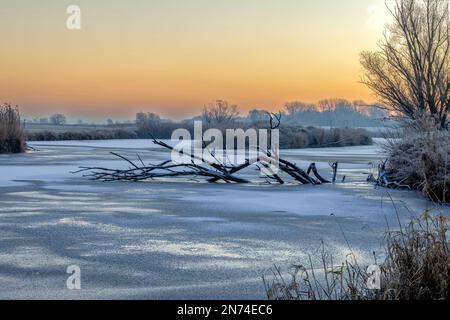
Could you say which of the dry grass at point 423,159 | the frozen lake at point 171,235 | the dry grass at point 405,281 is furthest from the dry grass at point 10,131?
the dry grass at point 405,281

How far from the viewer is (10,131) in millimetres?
25047

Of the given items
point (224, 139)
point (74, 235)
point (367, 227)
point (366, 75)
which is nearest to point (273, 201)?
point (367, 227)

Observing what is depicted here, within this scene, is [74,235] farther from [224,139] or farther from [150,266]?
[224,139]

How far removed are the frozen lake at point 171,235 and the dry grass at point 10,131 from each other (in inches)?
557

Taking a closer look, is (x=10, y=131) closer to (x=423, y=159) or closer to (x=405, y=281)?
(x=423, y=159)

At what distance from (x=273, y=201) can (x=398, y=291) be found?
6.20 meters

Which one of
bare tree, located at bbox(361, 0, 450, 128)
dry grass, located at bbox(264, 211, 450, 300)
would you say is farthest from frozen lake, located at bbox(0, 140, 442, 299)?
bare tree, located at bbox(361, 0, 450, 128)

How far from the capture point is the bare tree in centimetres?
2383

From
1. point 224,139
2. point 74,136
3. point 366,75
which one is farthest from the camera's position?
point 74,136

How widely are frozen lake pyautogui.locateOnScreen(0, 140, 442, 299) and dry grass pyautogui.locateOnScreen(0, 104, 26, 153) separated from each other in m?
14.2

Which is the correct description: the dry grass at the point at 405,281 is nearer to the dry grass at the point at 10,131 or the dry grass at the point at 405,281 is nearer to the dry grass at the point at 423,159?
the dry grass at the point at 423,159

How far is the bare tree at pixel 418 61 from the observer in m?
23.8
